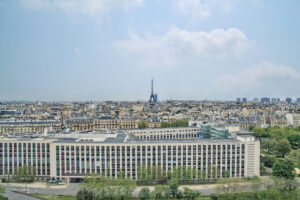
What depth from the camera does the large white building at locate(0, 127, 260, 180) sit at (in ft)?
110

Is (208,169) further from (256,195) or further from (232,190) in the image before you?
(256,195)

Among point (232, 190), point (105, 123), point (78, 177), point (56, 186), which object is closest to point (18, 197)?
point (56, 186)

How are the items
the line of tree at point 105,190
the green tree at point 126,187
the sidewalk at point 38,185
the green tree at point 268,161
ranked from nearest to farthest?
1. the line of tree at point 105,190
2. the green tree at point 126,187
3. the sidewalk at point 38,185
4. the green tree at point 268,161

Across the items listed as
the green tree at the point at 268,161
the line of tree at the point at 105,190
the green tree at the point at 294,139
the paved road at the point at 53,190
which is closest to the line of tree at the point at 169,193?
the line of tree at the point at 105,190

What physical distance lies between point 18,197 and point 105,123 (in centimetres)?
4794

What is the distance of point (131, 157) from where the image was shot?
3369 centimetres

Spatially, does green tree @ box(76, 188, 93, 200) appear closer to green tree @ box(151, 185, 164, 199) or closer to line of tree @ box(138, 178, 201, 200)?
line of tree @ box(138, 178, 201, 200)

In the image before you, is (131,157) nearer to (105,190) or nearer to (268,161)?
(105,190)

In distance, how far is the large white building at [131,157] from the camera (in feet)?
110

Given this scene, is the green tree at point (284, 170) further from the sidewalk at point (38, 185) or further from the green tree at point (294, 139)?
the sidewalk at point (38, 185)

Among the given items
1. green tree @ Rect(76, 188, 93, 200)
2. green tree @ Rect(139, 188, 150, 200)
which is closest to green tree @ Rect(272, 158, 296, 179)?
green tree @ Rect(139, 188, 150, 200)

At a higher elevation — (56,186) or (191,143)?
(191,143)

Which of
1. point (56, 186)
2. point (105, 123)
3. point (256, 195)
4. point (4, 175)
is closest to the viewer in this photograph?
point (256, 195)

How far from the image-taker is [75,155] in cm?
3381
